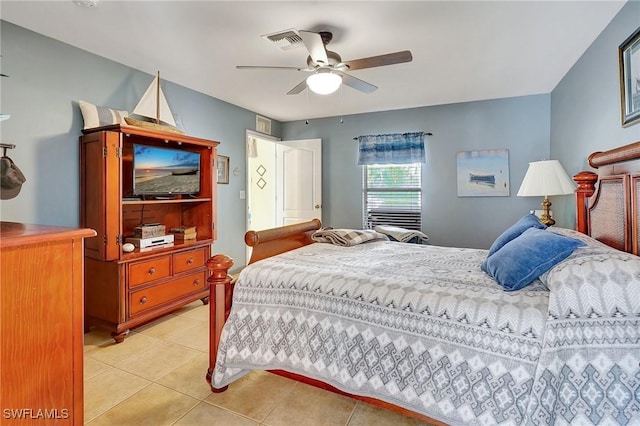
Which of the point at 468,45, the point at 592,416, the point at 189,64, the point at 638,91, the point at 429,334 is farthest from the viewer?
the point at 189,64

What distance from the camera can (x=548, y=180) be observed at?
2758 mm

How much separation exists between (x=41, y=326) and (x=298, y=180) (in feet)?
13.9

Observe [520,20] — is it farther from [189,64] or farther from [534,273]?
[189,64]

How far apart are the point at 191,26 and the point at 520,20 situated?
92.3 inches

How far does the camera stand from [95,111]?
2691mm

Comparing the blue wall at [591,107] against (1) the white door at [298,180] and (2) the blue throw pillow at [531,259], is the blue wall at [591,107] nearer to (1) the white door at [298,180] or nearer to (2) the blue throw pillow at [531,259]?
(2) the blue throw pillow at [531,259]

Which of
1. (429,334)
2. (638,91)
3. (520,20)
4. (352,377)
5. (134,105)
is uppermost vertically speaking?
(520,20)

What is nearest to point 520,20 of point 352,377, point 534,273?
point 534,273

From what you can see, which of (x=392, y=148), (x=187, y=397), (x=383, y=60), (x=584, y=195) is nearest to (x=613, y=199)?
(x=584, y=195)

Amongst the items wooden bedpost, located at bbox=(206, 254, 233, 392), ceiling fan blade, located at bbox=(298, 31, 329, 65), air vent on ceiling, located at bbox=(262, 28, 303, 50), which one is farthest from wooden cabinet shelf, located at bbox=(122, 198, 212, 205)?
ceiling fan blade, located at bbox=(298, 31, 329, 65)

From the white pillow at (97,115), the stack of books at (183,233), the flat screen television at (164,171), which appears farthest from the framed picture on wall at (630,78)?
the white pillow at (97,115)

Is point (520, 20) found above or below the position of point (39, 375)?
above

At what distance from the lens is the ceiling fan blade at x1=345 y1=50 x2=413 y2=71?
85.0 inches

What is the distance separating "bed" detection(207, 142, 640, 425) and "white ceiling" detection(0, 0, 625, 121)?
1.14 m
